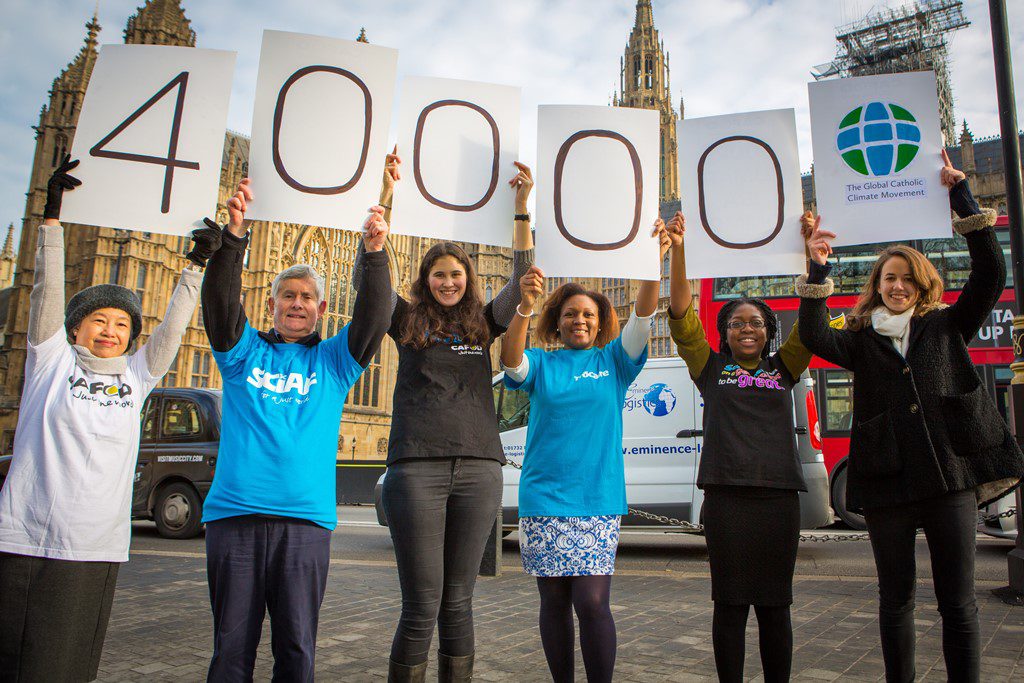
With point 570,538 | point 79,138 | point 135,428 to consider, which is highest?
point 79,138

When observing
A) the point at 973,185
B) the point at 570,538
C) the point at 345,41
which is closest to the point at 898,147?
the point at 570,538

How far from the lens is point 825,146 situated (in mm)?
3256

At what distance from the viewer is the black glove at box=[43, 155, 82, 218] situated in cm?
243

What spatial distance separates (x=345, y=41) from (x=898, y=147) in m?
2.42

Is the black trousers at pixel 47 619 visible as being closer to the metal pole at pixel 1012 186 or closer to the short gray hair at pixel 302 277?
the short gray hair at pixel 302 277

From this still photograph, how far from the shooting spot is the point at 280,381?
2.29m

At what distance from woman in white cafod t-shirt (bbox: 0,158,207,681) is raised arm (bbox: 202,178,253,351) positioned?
54 mm

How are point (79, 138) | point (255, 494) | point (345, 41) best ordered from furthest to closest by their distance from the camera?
1. point (345, 41)
2. point (79, 138)
3. point (255, 494)

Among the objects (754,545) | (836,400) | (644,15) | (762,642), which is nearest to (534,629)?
(762,642)

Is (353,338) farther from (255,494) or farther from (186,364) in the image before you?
(186,364)

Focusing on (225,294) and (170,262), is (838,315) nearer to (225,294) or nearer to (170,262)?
(225,294)

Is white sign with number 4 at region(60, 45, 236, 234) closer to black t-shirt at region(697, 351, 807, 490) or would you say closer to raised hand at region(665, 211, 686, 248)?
raised hand at region(665, 211, 686, 248)

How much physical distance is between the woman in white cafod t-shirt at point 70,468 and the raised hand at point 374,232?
1.63 feet

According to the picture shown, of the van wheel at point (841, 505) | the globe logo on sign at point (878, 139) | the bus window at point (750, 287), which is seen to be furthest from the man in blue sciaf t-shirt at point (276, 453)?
the bus window at point (750, 287)
